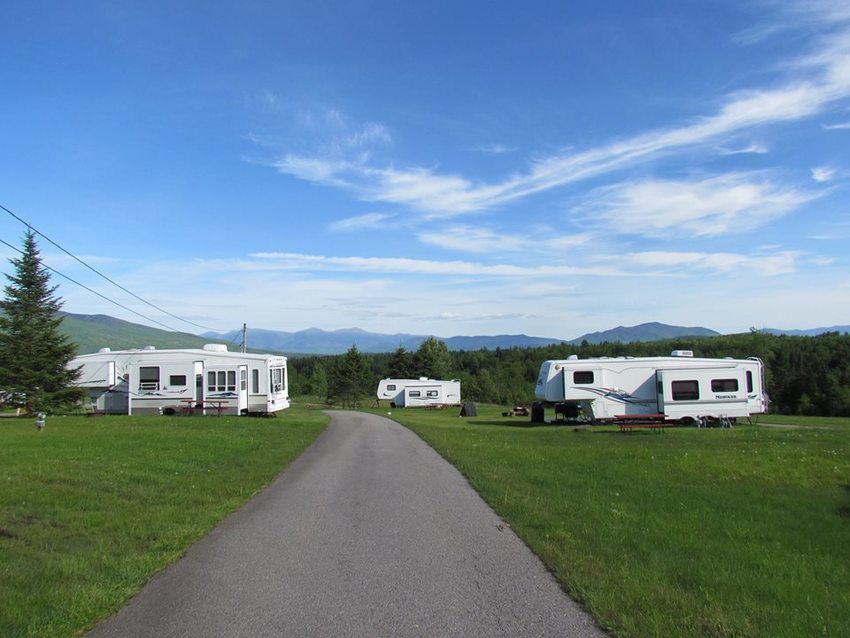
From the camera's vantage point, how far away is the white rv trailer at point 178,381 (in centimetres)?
3095

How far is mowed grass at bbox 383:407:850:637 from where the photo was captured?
5.21 meters

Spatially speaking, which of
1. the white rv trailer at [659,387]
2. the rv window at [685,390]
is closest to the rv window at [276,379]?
the white rv trailer at [659,387]

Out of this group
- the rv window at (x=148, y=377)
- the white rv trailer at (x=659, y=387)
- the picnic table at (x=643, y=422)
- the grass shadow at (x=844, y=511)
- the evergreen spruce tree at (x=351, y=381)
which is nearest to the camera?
the grass shadow at (x=844, y=511)

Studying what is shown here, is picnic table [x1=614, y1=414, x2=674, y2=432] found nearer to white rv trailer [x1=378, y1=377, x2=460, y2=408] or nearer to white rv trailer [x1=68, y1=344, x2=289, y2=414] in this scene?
white rv trailer [x1=68, y1=344, x2=289, y2=414]

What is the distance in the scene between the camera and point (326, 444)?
19578 millimetres

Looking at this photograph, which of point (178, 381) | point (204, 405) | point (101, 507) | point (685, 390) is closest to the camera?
point (101, 507)

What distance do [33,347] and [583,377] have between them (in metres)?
26.2

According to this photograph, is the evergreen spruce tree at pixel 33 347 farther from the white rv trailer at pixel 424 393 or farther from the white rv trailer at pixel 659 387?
the white rv trailer at pixel 424 393

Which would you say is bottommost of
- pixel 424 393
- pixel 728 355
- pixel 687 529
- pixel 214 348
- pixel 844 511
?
pixel 844 511

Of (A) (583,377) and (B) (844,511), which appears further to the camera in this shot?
(A) (583,377)

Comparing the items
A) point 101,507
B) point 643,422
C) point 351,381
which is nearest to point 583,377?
point 643,422

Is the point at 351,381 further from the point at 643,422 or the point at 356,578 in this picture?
the point at 356,578

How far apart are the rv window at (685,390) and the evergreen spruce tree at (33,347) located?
28183mm

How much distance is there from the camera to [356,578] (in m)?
6.10
